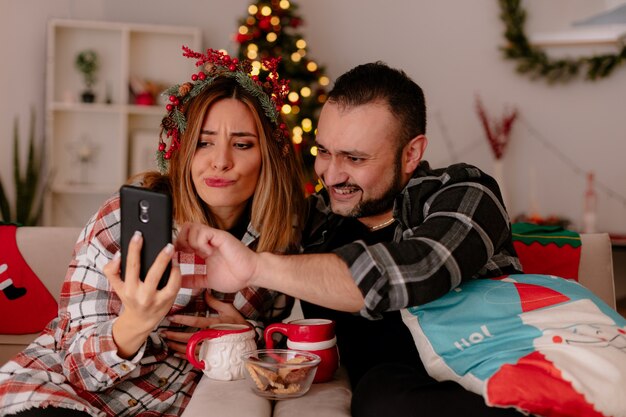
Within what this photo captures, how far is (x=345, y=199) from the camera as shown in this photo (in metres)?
1.79

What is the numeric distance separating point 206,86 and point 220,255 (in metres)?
0.63

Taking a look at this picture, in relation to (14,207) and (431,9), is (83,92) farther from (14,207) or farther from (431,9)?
(431,9)


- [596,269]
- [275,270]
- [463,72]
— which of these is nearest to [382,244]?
[275,270]

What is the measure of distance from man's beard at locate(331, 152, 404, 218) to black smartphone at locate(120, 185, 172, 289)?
26.0 inches

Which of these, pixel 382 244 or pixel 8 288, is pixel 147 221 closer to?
Answer: pixel 382 244

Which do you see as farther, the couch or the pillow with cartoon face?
the couch

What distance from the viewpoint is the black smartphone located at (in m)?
1.22

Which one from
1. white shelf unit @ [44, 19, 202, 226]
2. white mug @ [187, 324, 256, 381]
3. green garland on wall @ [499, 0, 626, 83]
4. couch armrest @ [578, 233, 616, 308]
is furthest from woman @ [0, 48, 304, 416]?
green garland on wall @ [499, 0, 626, 83]

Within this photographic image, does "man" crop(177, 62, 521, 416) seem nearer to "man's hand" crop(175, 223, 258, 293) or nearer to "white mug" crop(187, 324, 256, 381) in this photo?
"man's hand" crop(175, 223, 258, 293)

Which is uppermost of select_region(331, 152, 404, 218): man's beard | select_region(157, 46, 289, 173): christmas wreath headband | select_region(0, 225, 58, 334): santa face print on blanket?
select_region(157, 46, 289, 173): christmas wreath headband

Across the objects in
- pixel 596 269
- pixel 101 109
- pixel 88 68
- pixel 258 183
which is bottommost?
pixel 596 269

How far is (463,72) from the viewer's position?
15.1ft

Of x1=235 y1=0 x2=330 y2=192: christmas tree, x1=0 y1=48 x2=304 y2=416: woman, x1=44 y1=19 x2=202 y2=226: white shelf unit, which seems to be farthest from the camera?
x1=44 y1=19 x2=202 y2=226: white shelf unit

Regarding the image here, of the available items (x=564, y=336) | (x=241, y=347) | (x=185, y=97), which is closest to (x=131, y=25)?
(x=185, y=97)
